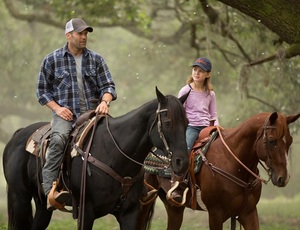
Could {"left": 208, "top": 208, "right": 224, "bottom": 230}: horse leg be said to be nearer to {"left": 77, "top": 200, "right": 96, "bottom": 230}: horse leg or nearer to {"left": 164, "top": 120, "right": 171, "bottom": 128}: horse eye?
{"left": 77, "top": 200, "right": 96, "bottom": 230}: horse leg

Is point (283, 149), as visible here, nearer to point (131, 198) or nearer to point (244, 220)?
point (244, 220)

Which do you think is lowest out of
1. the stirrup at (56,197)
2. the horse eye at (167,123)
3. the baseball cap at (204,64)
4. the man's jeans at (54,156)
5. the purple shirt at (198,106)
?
the stirrup at (56,197)

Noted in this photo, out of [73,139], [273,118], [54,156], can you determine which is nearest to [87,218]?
[54,156]

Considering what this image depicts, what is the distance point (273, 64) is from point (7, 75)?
15.6 m

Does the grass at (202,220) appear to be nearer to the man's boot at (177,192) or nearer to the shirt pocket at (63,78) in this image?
the man's boot at (177,192)

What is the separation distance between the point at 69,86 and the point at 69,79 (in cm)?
8

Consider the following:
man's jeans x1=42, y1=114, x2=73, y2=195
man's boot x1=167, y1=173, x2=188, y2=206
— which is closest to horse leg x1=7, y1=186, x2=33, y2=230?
man's jeans x1=42, y1=114, x2=73, y2=195

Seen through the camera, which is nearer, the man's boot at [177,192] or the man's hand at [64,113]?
the man's boot at [177,192]

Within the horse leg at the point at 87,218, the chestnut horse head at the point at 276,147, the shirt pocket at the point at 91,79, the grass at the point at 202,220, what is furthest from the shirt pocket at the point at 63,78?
the grass at the point at 202,220

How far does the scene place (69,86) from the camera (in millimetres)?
8781

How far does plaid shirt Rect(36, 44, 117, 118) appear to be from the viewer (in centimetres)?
878

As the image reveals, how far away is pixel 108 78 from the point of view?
29.4 ft

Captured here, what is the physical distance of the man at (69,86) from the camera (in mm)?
8578

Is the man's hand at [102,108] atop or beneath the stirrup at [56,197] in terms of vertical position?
atop
